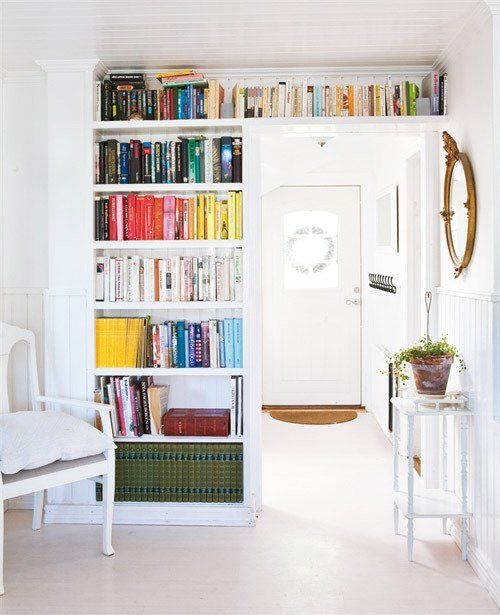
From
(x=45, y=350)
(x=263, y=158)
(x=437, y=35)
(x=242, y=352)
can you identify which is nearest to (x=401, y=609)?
(x=242, y=352)

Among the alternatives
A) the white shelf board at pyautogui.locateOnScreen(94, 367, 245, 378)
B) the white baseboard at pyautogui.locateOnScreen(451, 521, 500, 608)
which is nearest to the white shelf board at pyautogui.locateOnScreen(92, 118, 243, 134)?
the white shelf board at pyautogui.locateOnScreen(94, 367, 245, 378)

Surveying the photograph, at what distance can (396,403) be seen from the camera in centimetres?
335

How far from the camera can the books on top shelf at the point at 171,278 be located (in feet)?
12.3

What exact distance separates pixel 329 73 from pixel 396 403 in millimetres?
1754

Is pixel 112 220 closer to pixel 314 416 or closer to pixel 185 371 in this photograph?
pixel 185 371

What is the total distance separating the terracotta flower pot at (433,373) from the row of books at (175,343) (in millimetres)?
940

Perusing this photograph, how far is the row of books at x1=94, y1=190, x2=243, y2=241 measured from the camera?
3.76 meters

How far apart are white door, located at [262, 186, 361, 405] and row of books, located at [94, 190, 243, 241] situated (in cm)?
304

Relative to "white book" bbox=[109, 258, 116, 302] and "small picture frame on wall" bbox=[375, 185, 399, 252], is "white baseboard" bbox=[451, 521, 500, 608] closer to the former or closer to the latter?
"white book" bbox=[109, 258, 116, 302]

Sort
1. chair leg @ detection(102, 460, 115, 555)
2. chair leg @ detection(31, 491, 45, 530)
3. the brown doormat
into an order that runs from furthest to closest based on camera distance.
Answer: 1. the brown doormat
2. chair leg @ detection(31, 491, 45, 530)
3. chair leg @ detection(102, 460, 115, 555)

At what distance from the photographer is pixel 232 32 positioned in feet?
10.8

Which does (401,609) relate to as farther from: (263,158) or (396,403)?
(263,158)

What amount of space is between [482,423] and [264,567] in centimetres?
112

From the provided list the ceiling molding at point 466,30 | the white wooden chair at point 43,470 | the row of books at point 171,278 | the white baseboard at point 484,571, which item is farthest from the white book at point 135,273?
the white baseboard at point 484,571
